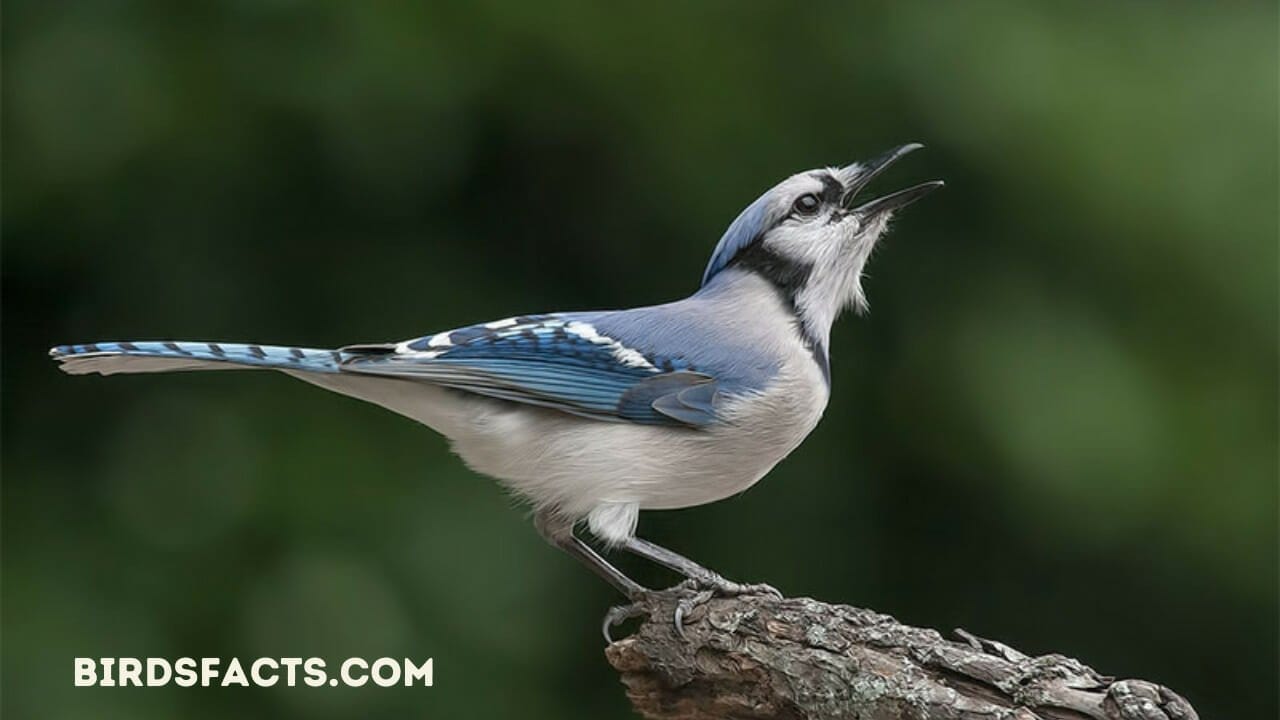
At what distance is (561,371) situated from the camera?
312 cm

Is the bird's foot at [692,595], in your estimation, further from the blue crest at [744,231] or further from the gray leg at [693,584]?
the blue crest at [744,231]

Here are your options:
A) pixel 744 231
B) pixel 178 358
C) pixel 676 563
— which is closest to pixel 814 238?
pixel 744 231

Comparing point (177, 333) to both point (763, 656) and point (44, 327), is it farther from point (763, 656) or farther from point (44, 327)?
point (763, 656)

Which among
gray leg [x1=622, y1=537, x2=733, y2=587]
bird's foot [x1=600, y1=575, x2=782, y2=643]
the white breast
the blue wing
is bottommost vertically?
bird's foot [x1=600, y1=575, x2=782, y2=643]

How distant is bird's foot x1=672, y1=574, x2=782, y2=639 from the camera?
2.97 meters

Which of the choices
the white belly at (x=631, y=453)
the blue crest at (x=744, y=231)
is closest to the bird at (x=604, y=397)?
the white belly at (x=631, y=453)

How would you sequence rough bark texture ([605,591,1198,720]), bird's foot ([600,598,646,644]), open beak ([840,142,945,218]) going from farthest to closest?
open beak ([840,142,945,218])
bird's foot ([600,598,646,644])
rough bark texture ([605,591,1198,720])

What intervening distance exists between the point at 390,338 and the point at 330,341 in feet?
0.52

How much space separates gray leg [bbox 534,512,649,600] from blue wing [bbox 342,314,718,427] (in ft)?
0.81

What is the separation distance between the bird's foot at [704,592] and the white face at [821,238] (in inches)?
24.1

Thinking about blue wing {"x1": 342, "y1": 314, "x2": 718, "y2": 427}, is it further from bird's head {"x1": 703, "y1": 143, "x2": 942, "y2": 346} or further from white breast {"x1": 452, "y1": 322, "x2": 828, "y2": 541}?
bird's head {"x1": 703, "y1": 143, "x2": 942, "y2": 346}

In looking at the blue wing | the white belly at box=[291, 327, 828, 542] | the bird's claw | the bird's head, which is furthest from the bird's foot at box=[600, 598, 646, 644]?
the bird's head

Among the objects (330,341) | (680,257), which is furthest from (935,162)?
(330,341)

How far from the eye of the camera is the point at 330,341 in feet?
13.8
